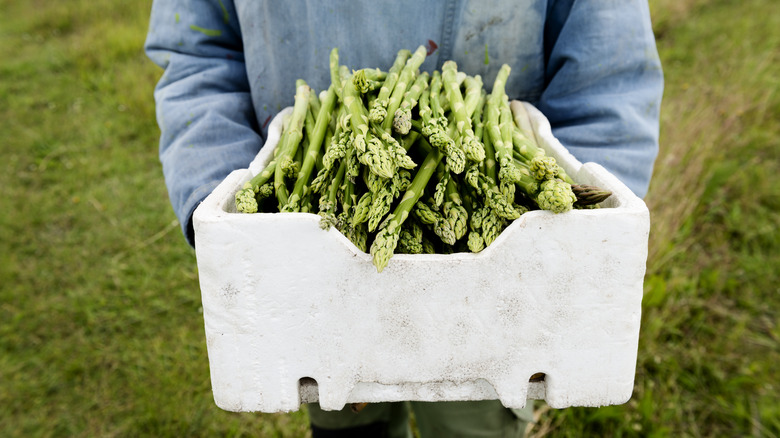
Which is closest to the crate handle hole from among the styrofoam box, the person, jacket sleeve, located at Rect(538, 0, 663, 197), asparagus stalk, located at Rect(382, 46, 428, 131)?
the styrofoam box

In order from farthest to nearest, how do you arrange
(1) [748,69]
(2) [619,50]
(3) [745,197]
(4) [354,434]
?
1. (1) [748,69]
2. (3) [745,197]
3. (4) [354,434]
4. (2) [619,50]

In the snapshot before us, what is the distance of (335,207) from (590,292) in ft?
2.22

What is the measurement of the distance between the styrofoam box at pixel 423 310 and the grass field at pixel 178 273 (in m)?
1.69

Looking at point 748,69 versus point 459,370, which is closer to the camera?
point 459,370

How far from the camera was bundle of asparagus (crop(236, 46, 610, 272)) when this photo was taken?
1.34 m

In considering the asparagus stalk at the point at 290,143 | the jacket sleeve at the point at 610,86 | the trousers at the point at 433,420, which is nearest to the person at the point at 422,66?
the jacket sleeve at the point at 610,86

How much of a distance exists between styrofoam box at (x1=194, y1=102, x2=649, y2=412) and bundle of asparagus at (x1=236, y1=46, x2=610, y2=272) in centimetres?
7

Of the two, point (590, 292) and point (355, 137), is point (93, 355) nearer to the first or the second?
point (355, 137)

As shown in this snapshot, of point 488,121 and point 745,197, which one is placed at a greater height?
point 488,121

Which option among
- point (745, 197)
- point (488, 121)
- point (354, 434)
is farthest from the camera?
point (745, 197)

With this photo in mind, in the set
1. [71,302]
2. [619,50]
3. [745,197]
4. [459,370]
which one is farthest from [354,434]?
[745,197]

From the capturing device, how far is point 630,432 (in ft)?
9.37

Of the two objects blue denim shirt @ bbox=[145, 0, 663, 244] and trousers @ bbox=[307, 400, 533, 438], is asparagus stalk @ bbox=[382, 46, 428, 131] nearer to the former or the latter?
blue denim shirt @ bbox=[145, 0, 663, 244]

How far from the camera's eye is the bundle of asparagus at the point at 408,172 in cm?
134
